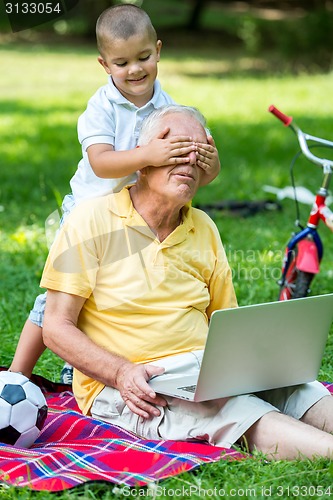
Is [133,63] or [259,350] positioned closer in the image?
[259,350]

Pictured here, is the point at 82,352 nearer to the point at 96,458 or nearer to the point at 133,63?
→ the point at 96,458

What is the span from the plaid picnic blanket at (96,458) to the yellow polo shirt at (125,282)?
0.61 ft

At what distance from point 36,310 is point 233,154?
22.4ft

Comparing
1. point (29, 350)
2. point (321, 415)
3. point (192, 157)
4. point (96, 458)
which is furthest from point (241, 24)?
point (96, 458)

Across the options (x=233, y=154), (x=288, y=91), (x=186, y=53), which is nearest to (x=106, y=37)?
(x=233, y=154)

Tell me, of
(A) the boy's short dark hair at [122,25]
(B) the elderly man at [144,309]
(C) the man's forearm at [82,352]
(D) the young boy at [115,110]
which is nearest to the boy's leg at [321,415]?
(B) the elderly man at [144,309]

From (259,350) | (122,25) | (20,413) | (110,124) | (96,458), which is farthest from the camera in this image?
(110,124)

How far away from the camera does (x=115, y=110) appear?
3.82 m

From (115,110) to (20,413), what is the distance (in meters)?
1.32

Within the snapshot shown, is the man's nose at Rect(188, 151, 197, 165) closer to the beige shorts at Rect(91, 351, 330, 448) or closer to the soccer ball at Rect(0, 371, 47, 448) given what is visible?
the beige shorts at Rect(91, 351, 330, 448)

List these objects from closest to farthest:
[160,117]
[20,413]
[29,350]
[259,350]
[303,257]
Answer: [259,350]
[20,413]
[160,117]
[29,350]
[303,257]

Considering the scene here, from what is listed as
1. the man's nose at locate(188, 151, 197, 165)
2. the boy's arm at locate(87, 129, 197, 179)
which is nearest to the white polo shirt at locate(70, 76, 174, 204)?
the boy's arm at locate(87, 129, 197, 179)

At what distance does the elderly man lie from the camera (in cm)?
327

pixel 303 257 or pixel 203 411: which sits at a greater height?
pixel 203 411
